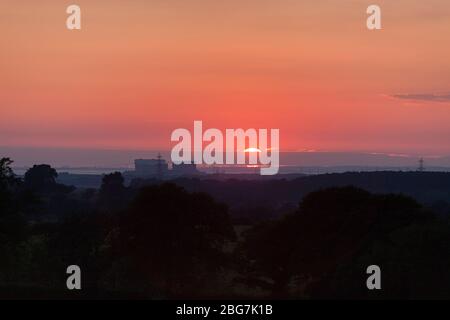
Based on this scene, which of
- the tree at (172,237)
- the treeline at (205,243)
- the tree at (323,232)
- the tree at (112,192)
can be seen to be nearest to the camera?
the treeline at (205,243)

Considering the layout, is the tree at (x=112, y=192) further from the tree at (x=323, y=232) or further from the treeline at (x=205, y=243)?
the tree at (x=323, y=232)

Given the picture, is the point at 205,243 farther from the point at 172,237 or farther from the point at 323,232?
the point at 323,232

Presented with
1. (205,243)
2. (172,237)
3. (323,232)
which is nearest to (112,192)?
(172,237)

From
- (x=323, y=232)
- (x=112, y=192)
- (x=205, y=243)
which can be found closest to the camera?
(x=323, y=232)

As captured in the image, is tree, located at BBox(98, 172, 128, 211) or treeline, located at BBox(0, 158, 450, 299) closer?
treeline, located at BBox(0, 158, 450, 299)

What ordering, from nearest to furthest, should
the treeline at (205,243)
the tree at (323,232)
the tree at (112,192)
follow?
the treeline at (205,243), the tree at (323,232), the tree at (112,192)

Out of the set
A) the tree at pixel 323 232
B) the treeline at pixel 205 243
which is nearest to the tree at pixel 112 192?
the treeline at pixel 205 243

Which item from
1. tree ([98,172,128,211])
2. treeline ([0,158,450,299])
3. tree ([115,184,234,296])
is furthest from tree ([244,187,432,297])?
tree ([98,172,128,211])

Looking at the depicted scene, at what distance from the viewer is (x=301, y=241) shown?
74.8 m

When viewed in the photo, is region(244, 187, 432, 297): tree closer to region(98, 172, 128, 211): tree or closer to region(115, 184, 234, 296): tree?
region(115, 184, 234, 296): tree

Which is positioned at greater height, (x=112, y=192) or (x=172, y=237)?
(x=112, y=192)

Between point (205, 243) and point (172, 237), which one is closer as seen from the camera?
point (172, 237)
